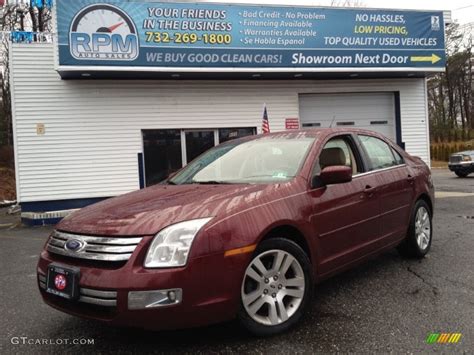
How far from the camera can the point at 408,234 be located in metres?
5.26

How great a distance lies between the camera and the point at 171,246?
2.90 m

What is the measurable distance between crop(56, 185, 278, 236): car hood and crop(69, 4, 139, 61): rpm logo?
307 inches

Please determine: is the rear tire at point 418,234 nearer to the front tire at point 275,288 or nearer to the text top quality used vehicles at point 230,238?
the text top quality used vehicles at point 230,238

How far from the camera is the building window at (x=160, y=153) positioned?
12180 millimetres

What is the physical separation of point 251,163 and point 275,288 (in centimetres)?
124

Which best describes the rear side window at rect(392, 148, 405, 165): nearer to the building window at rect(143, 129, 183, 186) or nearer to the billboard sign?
the billboard sign

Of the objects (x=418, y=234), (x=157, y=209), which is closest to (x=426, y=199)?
(x=418, y=234)

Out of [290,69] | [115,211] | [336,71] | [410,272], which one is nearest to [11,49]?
[290,69]

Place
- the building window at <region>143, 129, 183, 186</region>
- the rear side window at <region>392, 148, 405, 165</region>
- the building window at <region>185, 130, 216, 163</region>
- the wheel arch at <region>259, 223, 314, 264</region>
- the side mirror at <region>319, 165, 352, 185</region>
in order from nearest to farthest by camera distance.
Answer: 1. the wheel arch at <region>259, 223, 314, 264</region>
2. the side mirror at <region>319, 165, 352, 185</region>
3. the rear side window at <region>392, 148, 405, 165</region>
4. the building window at <region>143, 129, 183, 186</region>
5. the building window at <region>185, 130, 216, 163</region>

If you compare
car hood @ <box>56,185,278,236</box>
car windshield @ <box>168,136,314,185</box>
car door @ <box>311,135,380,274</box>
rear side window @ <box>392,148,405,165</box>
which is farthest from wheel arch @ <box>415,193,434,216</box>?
car hood @ <box>56,185,278,236</box>

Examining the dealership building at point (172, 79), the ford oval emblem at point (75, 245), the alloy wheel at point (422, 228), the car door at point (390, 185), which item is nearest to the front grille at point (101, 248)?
the ford oval emblem at point (75, 245)

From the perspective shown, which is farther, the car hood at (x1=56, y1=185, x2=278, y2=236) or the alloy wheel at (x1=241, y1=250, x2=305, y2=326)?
the alloy wheel at (x1=241, y1=250, x2=305, y2=326)

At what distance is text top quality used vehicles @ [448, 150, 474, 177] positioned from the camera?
20.4 meters

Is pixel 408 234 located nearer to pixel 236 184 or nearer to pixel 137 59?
pixel 236 184
